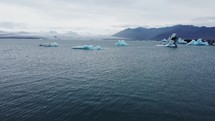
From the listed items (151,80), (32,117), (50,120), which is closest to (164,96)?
(151,80)

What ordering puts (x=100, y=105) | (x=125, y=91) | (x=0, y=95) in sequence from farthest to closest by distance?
1. (x=125, y=91)
2. (x=0, y=95)
3. (x=100, y=105)

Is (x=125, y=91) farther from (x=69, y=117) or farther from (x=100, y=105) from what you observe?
(x=69, y=117)

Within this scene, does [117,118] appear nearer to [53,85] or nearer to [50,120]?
[50,120]

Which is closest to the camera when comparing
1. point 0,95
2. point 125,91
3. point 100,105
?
point 100,105

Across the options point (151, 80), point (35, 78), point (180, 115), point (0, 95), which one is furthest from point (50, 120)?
point (151, 80)

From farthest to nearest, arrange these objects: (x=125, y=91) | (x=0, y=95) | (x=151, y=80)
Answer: (x=151, y=80), (x=125, y=91), (x=0, y=95)

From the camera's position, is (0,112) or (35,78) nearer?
(0,112)

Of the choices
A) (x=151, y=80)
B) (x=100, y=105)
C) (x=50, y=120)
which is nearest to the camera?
(x=50, y=120)

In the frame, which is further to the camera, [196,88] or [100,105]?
[196,88]
